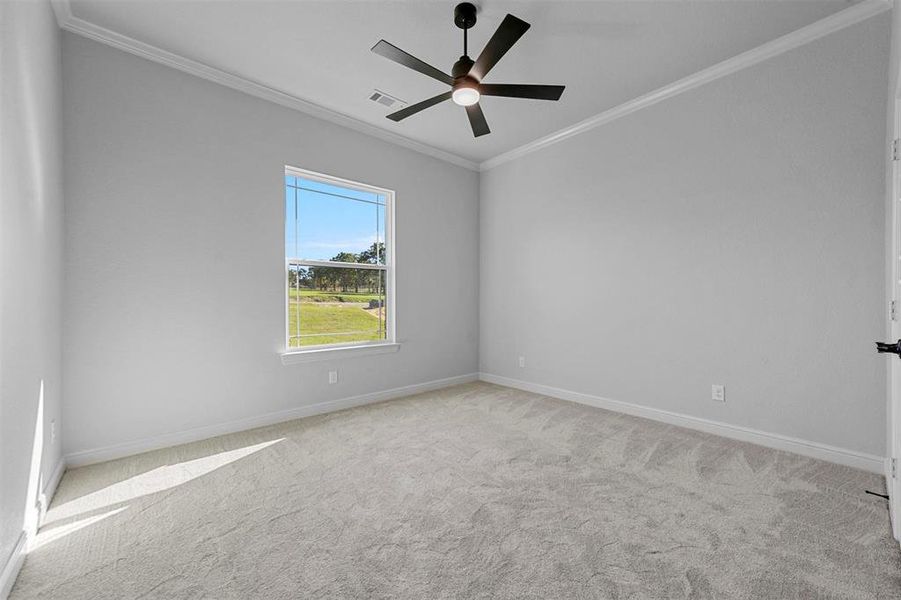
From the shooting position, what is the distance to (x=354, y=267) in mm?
4113

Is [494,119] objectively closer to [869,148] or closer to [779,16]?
[779,16]

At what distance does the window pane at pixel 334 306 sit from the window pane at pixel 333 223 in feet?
0.54

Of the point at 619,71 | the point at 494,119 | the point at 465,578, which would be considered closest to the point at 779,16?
the point at 619,71

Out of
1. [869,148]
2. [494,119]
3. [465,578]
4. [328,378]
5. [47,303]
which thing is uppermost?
[494,119]

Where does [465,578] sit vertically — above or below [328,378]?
below

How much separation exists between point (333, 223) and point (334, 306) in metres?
0.83

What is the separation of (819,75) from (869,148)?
0.59 metres

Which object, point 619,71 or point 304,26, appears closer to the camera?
point 304,26

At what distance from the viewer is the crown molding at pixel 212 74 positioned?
255 cm

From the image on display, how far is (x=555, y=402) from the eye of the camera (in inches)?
162

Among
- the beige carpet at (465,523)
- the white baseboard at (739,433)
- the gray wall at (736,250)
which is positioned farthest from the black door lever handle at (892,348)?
the white baseboard at (739,433)

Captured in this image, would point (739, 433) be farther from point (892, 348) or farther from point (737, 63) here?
point (737, 63)

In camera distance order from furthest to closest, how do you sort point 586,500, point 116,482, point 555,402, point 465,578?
1. point 555,402
2. point 116,482
3. point 586,500
4. point 465,578

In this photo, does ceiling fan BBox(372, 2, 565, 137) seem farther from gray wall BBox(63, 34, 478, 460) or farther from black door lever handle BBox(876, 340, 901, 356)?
black door lever handle BBox(876, 340, 901, 356)
